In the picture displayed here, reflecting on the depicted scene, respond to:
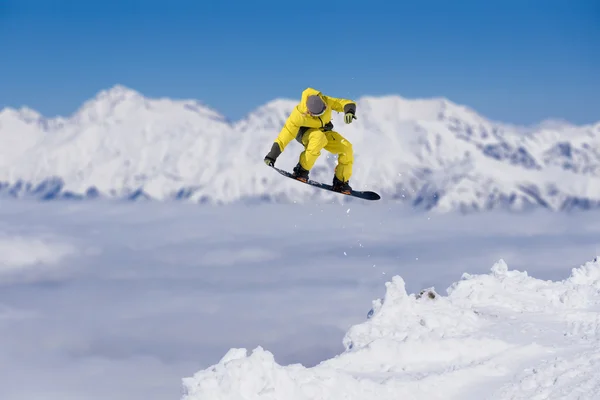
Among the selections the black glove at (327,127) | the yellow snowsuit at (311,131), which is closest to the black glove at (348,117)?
the yellow snowsuit at (311,131)

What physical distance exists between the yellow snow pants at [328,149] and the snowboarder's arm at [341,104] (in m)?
0.73

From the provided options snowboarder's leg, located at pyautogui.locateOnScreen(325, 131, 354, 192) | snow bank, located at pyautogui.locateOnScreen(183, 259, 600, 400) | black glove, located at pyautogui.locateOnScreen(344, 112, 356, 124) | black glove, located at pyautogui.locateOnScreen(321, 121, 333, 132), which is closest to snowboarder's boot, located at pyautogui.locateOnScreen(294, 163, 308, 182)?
snowboarder's leg, located at pyautogui.locateOnScreen(325, 131, 354, 192)

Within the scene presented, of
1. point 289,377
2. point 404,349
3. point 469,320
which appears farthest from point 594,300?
point 289,377

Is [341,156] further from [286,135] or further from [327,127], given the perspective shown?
[286,135]

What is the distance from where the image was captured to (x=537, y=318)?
823 inches

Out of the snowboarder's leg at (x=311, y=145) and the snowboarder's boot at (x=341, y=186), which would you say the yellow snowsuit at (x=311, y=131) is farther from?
the snowboarder's boot at (x=341, y=186)

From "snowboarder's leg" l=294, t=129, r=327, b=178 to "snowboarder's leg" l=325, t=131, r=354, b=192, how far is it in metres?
0.44

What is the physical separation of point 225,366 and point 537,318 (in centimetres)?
1057

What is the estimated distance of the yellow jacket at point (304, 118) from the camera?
1534cm

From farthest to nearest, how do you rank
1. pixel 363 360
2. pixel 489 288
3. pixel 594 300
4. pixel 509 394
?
pixel 489 288 → pixel 594 300 → pixel 363 360 → pixel 509 394

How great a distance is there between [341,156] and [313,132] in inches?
53.6

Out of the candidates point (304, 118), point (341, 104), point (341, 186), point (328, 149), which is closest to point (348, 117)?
point (341, 104)

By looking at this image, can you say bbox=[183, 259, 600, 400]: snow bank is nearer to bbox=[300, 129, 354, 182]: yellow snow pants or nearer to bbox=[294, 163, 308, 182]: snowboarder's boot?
bbox=[294, 163, 308, 182]: snowboarder's boot

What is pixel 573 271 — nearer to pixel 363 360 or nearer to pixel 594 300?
pixel 594 300
